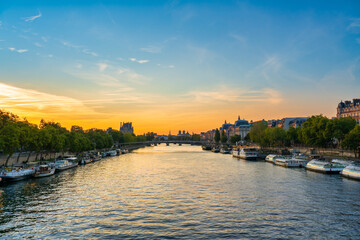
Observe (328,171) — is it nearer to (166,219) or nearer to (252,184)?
(252,184)

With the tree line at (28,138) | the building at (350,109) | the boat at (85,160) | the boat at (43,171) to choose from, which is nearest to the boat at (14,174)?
the boat at (43,171)

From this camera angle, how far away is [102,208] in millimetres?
40219

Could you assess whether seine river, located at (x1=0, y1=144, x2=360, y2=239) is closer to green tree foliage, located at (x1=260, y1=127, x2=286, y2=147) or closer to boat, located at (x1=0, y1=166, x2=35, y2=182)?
boat, located at (x1=0, y1=166, x2=35, y2=182)

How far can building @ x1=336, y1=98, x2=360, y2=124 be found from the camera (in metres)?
150

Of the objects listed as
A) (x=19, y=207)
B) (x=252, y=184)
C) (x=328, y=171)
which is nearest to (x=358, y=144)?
(x=328, y=171)

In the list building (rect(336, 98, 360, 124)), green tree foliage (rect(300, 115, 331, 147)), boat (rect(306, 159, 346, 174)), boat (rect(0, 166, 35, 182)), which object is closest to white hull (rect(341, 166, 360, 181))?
boat (rect(306, 159, 346, 174))

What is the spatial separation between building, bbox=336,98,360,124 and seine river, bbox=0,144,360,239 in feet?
348

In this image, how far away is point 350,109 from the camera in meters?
157

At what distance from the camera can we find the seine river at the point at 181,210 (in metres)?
30.4

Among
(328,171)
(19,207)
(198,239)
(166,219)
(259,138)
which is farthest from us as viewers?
(259,138)

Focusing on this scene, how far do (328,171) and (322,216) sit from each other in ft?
141

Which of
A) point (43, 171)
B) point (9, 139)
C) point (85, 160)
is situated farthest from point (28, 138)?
point (85, 160)

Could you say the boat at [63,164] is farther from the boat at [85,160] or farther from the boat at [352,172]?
the boat at [352,172]

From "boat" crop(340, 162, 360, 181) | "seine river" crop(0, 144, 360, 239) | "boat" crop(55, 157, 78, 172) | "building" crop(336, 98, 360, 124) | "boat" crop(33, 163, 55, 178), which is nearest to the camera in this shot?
"seine river" crop(0, 144, 360, 239)
